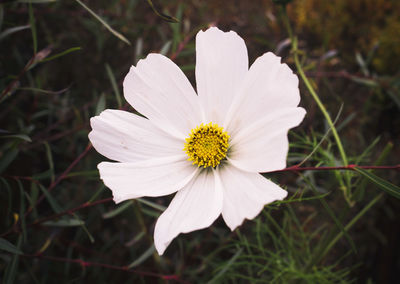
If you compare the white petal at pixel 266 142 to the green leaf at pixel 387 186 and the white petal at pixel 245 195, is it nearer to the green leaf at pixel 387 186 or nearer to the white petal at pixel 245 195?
the white petal at pixel 245 195

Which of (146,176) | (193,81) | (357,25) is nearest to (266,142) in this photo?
(146,176)

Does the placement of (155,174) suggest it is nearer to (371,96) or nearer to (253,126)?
(253,126)

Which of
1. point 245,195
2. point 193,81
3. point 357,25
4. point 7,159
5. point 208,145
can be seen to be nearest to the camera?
point 245,195

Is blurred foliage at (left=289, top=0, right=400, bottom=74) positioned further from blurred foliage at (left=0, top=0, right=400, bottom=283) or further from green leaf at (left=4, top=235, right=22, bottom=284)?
green leaf at (left=4, top=235, right=22, bottom=284)

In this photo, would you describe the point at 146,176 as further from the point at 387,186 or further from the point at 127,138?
the point at 387,186

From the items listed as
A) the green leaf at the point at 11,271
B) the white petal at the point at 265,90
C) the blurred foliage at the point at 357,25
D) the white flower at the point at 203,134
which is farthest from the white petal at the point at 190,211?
the blurred foliage at the point at 357,25

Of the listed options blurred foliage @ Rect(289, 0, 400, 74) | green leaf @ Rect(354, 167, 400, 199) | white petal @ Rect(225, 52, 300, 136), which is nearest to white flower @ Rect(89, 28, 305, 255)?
white petal @ Rect(225, 52, 300, 136)
